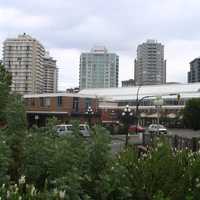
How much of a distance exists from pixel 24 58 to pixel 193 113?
51630 millimetres

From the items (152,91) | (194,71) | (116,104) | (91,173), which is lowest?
(91,173)

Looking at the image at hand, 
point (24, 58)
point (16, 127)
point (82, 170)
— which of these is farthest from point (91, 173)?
point (24, 58)

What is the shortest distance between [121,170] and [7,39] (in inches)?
4746

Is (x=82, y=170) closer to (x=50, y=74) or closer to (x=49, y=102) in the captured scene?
(x=49, y=102)

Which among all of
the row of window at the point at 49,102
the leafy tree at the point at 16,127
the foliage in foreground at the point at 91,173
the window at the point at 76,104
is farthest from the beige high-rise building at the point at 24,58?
the foliage in foreground at the point at 91,173

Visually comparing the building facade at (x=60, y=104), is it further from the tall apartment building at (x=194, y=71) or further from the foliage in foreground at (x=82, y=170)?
the foliage in foreground at (x=82, y=170)

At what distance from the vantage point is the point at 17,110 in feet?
23.7

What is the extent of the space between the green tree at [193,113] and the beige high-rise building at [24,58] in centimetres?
4489

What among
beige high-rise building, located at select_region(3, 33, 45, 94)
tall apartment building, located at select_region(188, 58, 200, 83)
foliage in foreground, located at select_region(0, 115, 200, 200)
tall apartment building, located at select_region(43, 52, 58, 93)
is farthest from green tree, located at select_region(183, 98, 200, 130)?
tall apartment building, located at select_region(188, 58, 200, 83)

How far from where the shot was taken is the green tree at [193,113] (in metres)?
84.4

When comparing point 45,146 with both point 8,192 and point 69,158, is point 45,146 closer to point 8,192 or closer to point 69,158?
point 69,158

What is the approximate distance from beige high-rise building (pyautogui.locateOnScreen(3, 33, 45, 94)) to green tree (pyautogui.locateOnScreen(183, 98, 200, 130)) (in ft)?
147

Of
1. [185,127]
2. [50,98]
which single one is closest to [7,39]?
[50,98]

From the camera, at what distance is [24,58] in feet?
393
